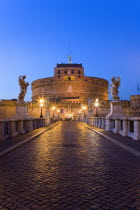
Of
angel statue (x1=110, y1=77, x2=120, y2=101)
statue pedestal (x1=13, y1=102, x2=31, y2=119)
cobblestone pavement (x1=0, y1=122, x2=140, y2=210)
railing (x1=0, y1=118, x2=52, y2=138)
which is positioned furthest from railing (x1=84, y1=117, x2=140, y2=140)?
statue pedestal (x1=13, y1=102, x2=31, y2=119)

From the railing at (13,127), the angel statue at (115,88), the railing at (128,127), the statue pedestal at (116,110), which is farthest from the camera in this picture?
the angel statue at (115,88)

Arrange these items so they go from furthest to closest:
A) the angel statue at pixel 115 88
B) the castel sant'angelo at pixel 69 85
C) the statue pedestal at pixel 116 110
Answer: the castel sant'angelo at pixel 69 85
the angel statue at pixel 115 88
the statue pedestal at pixel 116 110

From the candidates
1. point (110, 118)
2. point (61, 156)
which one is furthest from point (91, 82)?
point (61, 156)

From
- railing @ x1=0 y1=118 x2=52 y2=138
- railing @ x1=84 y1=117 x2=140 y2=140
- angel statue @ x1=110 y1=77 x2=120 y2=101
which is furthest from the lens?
angel statue @ x1=110 y1=77 x2=120 y2=101

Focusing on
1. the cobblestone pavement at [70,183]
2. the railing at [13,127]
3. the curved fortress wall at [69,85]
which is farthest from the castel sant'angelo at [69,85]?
the cobblestone pavement at [70,183]

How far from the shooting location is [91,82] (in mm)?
135750

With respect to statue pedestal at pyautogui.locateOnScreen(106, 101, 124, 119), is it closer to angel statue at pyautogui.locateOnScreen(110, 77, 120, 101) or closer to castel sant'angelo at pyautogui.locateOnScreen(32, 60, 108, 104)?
angel statue at pyautogui.locateOnScreen(110, 77, 120, 101)

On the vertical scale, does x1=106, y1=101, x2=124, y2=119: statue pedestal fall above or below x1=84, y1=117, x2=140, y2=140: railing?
above

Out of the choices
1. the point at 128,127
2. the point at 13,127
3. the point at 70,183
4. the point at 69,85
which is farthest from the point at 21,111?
the point at 69,85

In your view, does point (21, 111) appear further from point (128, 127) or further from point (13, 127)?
point (128, 127)

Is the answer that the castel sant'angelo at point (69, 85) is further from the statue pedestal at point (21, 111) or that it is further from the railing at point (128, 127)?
the railing at point (128, 127)

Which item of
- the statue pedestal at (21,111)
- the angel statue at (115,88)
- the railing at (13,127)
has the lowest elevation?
the railing at (13,127)

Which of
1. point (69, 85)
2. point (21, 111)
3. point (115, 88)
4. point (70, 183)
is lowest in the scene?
point (70, 183)

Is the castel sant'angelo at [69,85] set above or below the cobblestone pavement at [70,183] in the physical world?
above
